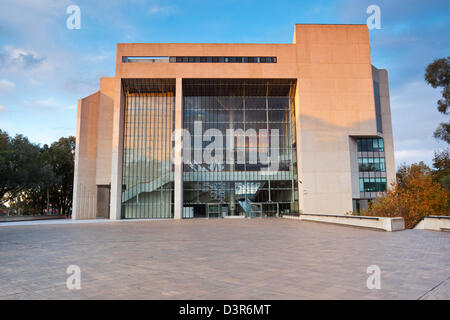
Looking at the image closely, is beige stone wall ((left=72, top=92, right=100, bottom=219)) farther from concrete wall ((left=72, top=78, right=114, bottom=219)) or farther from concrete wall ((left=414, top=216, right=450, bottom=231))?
concrete wall ((left=414, top=216, right=450, bottom=231))

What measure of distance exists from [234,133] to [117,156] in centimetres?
1524

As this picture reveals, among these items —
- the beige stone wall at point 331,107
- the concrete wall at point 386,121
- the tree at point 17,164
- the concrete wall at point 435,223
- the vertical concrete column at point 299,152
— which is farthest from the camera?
the concrete wall at point 386,121

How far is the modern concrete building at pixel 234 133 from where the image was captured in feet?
128

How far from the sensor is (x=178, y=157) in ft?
124

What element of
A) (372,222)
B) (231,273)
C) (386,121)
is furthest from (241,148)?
(231,273)

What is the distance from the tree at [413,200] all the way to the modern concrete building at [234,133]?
17.8 ft

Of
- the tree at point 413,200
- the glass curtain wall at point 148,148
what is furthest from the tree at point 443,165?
the glass curtain wall at point 148,148

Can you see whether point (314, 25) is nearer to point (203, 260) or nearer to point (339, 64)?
point (339, 64)

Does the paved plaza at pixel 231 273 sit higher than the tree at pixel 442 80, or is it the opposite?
the tree at pixel 442 80

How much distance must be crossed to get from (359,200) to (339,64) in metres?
18.1

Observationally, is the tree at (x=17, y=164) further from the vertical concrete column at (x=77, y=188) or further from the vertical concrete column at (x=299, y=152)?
the vertical concrete column at (x=299, y=152)

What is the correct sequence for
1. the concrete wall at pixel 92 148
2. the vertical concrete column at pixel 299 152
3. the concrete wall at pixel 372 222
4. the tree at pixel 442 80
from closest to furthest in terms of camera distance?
the concrete wall at pixel 372 222
the tree at pixel 442 80
the vertical concrete column at pixel 299 152
the concrete wall at pixel 92 148

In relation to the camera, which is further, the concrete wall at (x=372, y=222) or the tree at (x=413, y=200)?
the tree at (x=413, y=200)
